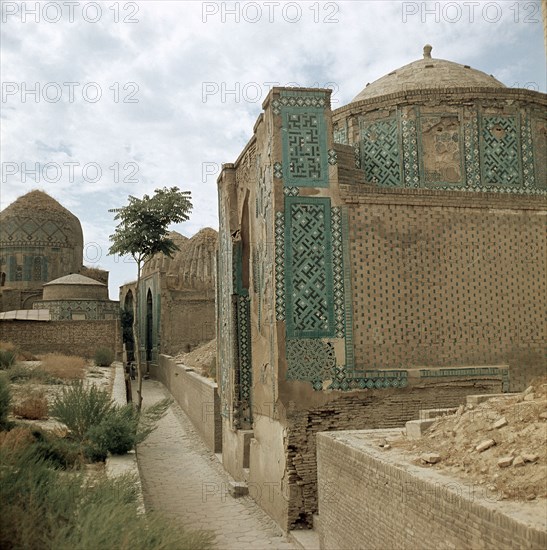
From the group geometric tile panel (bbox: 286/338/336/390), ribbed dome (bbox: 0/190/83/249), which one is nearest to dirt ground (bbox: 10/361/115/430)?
geometric tile panel (bbox: 286/338/336/390)

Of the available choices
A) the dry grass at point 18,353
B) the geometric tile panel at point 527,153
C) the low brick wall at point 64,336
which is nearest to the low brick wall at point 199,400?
→ the low brick wall at point 64,336

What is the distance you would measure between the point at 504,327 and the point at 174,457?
7.12 meters

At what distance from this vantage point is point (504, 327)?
8.70m

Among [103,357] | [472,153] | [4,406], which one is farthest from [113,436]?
[103,357]

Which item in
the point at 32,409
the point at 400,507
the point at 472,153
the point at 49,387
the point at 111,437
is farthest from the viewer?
the point at 49,387

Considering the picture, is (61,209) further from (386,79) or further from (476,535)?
(476,535)

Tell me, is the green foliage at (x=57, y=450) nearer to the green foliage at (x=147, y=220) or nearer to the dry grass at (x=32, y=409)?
the dry grass at (x=32, y=409)

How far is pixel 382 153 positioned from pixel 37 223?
2784cm

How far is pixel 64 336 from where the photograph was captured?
2156cm

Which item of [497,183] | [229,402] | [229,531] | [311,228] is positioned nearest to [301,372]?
[311,228]

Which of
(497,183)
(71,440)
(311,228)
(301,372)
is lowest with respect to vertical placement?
(71,440)

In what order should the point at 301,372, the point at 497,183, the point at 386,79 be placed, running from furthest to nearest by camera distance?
the point at 386,79
the point at 497,183
the point at 301,372

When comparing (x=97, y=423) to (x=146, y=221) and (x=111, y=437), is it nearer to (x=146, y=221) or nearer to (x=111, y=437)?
(x=111, y=437)

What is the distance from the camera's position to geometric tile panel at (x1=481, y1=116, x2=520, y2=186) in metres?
10.8
